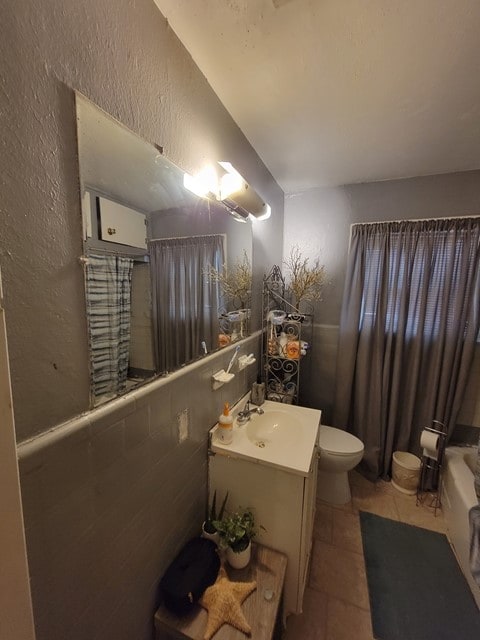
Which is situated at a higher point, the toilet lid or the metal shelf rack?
the metal shelf rack

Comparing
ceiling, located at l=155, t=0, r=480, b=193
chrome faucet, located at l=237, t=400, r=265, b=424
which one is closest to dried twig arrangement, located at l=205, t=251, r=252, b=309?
chrome faucet, located at l=237, t=400, r=265, b=424

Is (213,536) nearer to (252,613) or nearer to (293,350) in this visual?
(252,613)

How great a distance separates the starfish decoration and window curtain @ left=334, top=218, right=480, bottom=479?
4.98ft

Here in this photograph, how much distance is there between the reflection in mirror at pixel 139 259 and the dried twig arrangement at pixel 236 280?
22 mm

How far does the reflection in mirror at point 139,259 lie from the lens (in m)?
0.68

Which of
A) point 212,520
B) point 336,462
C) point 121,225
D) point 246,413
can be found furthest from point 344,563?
point 121,225

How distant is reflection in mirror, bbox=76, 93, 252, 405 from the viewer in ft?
2.24

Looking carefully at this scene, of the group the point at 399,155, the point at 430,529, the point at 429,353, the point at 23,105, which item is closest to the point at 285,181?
the point at 399,155

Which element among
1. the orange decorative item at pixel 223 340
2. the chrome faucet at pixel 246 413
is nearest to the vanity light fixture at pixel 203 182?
the orange decorative item at pixel 223 340

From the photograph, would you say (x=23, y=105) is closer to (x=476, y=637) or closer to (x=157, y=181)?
(x=157, y=181)

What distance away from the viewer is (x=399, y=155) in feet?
5.53

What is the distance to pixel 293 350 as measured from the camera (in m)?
1.88

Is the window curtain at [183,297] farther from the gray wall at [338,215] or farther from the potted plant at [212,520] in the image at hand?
the gray wall at [338,215]

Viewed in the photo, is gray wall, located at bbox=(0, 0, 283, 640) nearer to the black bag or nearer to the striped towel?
the black bag
